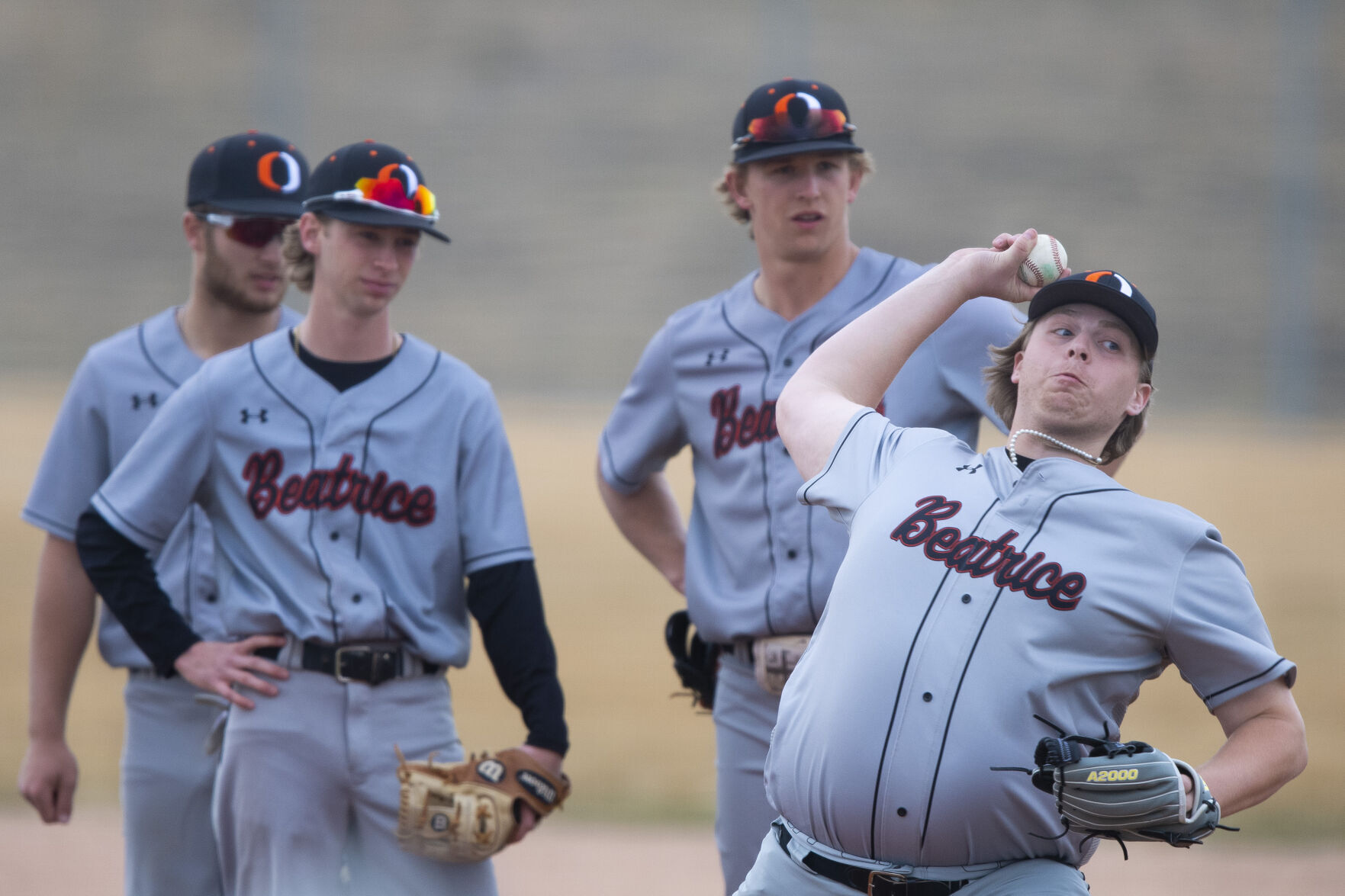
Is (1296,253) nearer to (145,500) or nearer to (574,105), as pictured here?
(574,105)

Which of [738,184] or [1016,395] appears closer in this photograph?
[1016,395]

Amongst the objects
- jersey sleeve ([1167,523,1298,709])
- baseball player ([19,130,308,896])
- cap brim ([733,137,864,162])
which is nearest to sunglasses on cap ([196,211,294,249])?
baseball player ([19,130,308,896])

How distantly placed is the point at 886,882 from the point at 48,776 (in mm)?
2166

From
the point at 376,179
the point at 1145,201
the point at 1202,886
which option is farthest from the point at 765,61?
the point at 376,179

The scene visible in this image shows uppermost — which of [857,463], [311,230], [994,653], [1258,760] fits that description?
[311,230]

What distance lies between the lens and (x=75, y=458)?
338cm

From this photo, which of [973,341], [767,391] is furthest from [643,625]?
[973,341]

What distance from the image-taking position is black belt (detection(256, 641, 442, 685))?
2.83 m

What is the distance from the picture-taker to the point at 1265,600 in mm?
7992

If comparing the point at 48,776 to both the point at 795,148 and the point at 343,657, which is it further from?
the point at 795,148

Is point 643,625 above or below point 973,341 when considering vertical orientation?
below

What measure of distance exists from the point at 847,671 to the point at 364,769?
120 centimetres

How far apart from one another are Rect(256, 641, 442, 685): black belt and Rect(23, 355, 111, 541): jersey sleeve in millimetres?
789

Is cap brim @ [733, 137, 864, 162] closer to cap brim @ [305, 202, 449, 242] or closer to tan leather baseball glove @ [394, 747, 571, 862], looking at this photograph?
cap brim @ [305, 202, 449, 242]
